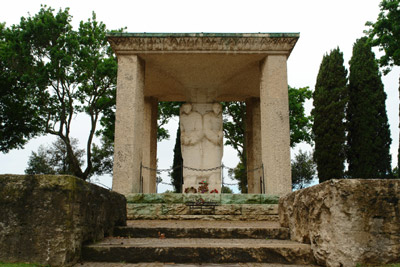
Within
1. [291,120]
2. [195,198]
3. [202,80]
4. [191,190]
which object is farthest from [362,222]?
[291,120]

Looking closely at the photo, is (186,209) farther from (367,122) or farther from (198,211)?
(367,122)

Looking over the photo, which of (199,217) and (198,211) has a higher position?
(198,211)

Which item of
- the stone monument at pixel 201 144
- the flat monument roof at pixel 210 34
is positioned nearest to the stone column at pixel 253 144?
the stone monument at pixel 201 144

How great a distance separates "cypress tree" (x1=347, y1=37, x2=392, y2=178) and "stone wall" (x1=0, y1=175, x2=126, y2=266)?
19.6m

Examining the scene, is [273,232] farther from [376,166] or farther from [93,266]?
[376,166]

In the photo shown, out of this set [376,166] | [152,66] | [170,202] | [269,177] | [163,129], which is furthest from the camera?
[163,129]

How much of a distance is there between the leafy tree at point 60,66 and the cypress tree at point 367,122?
46.6 ft

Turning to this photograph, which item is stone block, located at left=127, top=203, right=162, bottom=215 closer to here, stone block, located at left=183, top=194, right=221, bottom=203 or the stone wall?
stone block, located at left=183, top=194, right=221, bottom=203

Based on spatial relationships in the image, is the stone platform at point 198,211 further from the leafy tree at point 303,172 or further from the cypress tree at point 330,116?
the leafy tree at point 303,172

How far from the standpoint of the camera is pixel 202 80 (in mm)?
11789

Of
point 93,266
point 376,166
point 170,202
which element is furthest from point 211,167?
point 376,166

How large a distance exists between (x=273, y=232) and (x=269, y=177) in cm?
422

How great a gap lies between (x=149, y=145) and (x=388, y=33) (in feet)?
35.5

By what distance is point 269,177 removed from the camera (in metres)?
9.12
